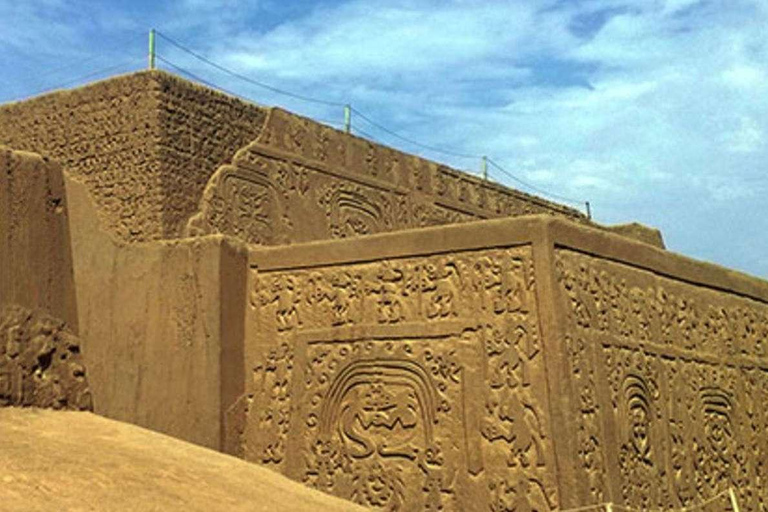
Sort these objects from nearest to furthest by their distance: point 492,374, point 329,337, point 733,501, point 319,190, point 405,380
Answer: point 492,374 → point 405,380 → point 329,337 → point 733,501 → point 319,190

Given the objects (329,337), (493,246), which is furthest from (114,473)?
(493,246)

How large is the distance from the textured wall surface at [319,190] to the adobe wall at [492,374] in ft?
4.84

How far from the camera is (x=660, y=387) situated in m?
9.79

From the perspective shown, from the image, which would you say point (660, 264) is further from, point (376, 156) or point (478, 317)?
point (376, 156)

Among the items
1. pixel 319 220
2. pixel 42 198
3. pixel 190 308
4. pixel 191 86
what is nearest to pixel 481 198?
pixel 319 220

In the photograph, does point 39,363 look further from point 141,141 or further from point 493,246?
point 141,141

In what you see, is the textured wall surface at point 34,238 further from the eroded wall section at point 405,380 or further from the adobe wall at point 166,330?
the eroded wall section at point 405,380

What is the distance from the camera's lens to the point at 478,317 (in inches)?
353

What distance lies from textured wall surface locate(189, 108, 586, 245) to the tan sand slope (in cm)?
398

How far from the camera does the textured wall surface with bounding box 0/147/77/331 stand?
290 inches

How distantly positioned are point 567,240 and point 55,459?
4.75 m

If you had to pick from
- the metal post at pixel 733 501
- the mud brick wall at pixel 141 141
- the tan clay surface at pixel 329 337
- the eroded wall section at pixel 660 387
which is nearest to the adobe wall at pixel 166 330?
the tan clay surface at pixel 329 337

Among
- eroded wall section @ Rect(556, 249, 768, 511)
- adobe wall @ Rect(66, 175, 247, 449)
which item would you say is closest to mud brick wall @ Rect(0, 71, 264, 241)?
adobe wall @ Rect(66, 175, 247, 449)

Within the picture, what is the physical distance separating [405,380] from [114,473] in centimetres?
359
